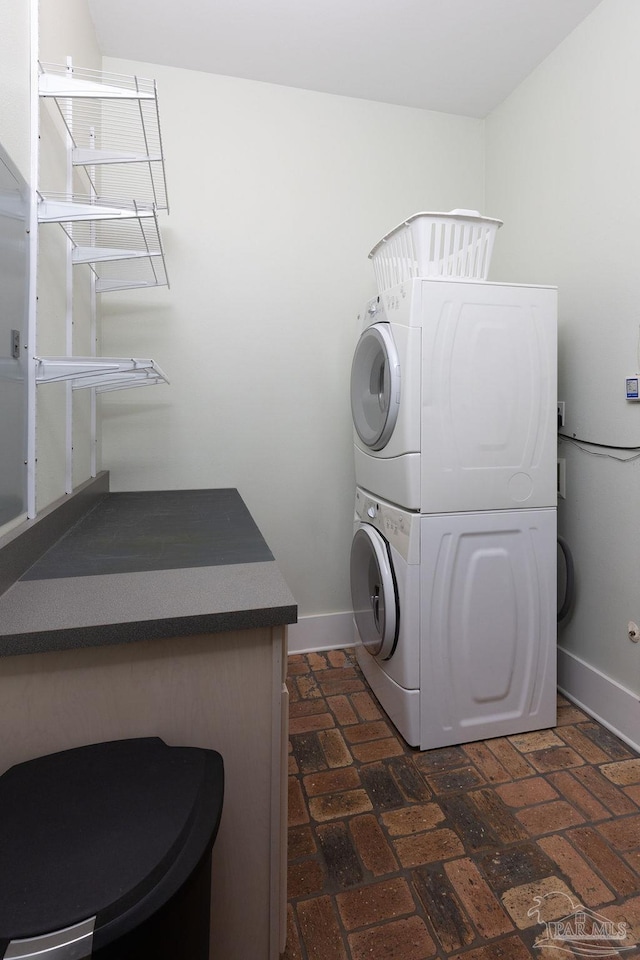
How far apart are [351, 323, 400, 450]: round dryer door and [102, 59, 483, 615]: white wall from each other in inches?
18.8

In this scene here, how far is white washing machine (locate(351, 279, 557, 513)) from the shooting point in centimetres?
192

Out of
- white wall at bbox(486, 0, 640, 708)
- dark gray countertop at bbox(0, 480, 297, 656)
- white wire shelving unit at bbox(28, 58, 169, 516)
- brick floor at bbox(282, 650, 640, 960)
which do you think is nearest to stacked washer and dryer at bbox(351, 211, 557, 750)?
brick floor at bbox(282, 650, 640, 960)

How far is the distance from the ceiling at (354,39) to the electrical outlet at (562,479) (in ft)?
6.32

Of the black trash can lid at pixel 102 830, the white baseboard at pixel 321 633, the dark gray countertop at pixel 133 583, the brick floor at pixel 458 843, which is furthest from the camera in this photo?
the white baseboard at pixel 321 633

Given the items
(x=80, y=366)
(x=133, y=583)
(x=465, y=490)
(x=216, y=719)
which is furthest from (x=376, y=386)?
(x=216, y=719)

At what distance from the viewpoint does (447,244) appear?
2023 mm

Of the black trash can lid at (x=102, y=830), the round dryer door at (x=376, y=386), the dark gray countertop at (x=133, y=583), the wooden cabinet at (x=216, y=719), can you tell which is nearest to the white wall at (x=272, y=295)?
the round dryer door at (x=376, y=386)

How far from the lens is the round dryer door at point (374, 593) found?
2043 mm

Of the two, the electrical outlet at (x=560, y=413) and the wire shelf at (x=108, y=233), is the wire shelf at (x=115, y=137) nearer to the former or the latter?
the wire shelf at (x=108, y=233)

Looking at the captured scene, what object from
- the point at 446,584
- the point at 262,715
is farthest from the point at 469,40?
the point at 262,715

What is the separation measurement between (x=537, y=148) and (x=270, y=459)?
206cm

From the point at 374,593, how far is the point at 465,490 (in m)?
0.65

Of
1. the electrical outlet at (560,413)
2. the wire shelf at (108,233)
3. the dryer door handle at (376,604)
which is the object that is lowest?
the dryer door handle at (376,604)

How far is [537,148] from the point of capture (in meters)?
2.54
